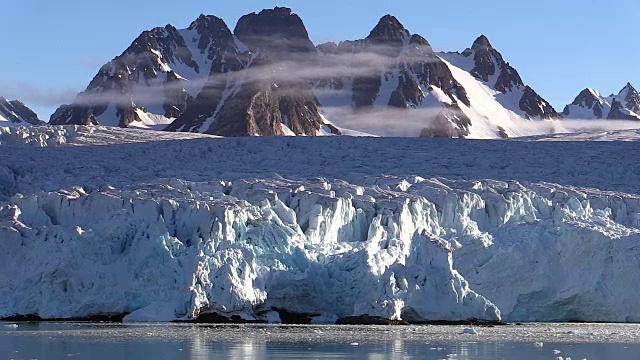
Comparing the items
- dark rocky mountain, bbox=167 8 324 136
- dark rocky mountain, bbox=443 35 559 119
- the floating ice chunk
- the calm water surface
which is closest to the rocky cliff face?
dark rocky mountain, bbox=167 8 324 136

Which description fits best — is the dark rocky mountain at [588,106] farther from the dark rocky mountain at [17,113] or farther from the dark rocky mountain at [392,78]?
the dark rocky mountain at [17,113]

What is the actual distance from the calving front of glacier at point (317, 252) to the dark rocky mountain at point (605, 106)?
135m

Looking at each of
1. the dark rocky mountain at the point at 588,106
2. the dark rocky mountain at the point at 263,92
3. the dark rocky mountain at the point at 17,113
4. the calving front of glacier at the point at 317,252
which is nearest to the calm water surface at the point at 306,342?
the calving front of glacier at the point at 317,252

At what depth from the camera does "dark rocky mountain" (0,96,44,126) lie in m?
→ 139

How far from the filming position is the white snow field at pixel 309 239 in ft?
112

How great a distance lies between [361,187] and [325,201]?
305cm

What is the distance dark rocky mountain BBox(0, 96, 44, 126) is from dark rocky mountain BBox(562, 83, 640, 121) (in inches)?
3089

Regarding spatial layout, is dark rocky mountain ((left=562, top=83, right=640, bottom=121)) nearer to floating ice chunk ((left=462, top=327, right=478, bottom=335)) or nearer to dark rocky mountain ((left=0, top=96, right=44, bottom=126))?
dark rocky mountain ((left=0, top=96, right=44, bottom=126))

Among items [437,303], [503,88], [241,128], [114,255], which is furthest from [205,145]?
[503,88]

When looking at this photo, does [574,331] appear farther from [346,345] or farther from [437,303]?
[346,345]

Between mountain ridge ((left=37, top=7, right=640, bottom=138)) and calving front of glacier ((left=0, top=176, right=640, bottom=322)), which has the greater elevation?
mountain ridge ((left=37, top=7, right=640, bottom=138))

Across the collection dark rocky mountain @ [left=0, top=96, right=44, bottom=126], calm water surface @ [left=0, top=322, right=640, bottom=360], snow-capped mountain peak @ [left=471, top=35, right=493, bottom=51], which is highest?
snow-capped mountain peak @ [left=471, top=35, right=493, bottom=51]

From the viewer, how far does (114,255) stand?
35.2 m

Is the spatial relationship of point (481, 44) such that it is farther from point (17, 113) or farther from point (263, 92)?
point (17, 113)
